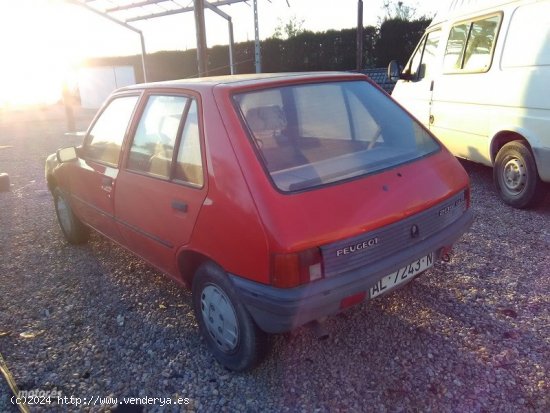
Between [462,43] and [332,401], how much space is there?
4.90 m

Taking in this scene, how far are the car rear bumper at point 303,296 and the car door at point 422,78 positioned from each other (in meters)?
4.51

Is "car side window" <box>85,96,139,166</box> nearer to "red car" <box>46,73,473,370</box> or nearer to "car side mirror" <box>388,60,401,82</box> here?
"red car" <box>46,73,473,370</box>

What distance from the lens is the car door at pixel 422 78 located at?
6.12m

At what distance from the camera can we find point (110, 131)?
3535 mm

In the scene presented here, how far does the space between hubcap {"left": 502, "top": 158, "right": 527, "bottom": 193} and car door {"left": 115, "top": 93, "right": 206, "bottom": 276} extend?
3.79m

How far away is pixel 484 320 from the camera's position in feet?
9.41

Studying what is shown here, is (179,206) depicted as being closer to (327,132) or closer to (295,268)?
(295,268)

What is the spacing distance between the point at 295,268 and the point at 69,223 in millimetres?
3341

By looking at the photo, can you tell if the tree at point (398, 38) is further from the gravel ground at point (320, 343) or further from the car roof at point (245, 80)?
the car roof at point (245, 80)

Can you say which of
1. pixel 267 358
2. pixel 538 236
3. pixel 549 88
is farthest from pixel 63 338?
pixel 549 88

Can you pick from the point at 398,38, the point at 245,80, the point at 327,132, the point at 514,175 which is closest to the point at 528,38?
the point at 514,175

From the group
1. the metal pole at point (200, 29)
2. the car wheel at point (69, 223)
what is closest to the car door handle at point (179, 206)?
the car wheel at point (69, 223)

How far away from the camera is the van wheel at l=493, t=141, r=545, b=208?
4.64m

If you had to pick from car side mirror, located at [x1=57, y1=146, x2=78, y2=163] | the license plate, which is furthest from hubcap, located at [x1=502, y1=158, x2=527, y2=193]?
car side mirror, located at [x1=57, y1=146, x2=78, y2=163]
